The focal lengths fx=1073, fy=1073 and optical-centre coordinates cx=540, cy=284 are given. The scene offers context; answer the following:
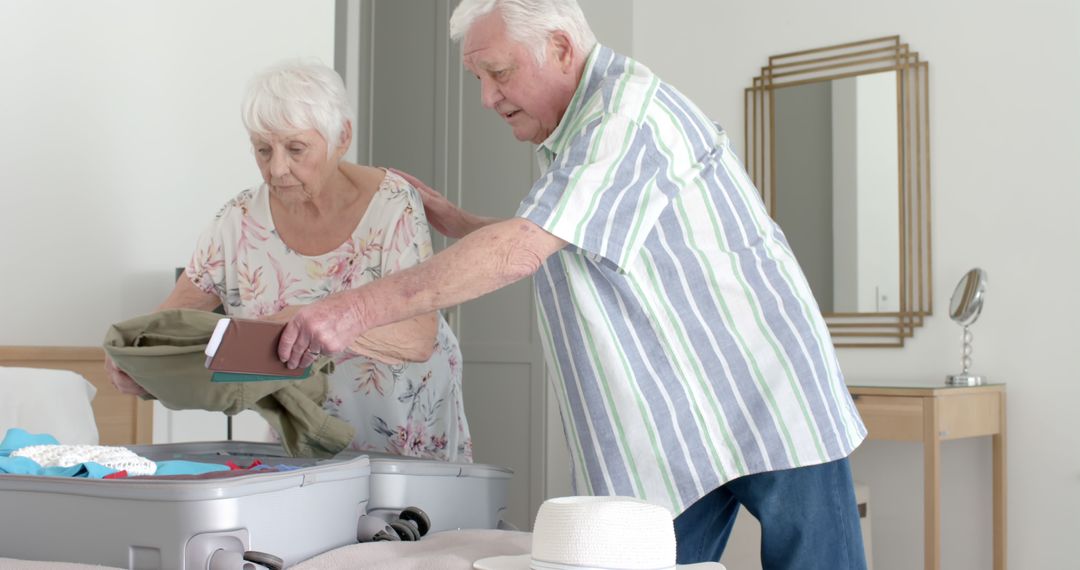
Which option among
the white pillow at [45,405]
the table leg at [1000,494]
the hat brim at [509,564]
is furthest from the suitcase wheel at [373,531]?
the table leg at [1000,494]

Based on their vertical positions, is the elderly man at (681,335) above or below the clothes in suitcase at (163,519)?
above

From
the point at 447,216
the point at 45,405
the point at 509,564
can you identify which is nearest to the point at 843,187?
the point at 447,216

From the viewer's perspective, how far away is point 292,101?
169cm

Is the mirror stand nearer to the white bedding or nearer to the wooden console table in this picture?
the wooden console table

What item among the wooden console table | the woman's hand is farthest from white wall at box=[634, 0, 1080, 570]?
the woman's hand

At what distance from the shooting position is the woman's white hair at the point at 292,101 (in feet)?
5.52

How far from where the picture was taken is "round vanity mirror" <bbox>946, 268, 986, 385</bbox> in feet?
10.8

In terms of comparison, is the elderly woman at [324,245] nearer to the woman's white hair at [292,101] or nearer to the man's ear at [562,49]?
the woman's white hair at [292,101]

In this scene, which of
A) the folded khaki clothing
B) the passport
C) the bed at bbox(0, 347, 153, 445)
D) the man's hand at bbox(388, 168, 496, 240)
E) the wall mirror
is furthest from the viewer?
the wall mirror

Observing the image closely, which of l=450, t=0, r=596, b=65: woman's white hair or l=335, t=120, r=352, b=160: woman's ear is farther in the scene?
l=335, t=120, r=352, b=160: woman's ear

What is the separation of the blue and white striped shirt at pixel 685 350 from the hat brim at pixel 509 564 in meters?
0.34

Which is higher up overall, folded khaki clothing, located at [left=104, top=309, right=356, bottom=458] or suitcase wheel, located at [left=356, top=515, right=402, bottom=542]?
folded khaki clothing, located at [left=104, top=309, right=356, bottom=458]

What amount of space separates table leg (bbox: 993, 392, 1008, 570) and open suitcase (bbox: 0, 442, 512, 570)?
2755 mm

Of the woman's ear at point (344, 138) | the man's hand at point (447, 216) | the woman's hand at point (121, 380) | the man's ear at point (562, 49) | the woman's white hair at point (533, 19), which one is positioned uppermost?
the woman's white hair at point (533, 19)
